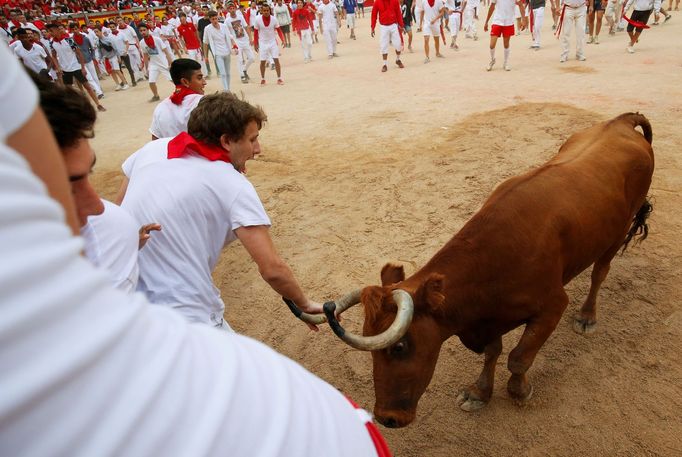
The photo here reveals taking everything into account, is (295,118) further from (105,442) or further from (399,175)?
(105,442)

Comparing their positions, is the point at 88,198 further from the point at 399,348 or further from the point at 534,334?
the point at 534,334

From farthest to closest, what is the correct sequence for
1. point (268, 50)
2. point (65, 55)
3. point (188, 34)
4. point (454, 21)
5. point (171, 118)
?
point (188, 34) → point (454, 21) → point (268, 50) → point (65, 55) → point (171, 118)

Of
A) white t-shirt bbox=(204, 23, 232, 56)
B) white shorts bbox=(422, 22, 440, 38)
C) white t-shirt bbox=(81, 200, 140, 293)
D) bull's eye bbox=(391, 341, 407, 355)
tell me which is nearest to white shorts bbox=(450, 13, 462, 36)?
white shorts bbox=(422, 22, 440, 38)

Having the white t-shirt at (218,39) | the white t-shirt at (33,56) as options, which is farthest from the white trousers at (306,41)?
the white t-shirt at (33,56)

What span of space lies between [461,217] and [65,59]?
564 inches

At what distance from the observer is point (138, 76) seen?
2158 centimetres

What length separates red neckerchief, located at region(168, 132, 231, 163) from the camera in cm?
251

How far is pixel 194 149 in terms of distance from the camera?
8.25 feet

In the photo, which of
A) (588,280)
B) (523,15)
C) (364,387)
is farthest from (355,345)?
→ (523,15)

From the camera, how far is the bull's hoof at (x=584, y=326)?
3.71m

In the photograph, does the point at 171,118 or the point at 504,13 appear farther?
the point at 504,13

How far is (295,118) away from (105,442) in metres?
10.3

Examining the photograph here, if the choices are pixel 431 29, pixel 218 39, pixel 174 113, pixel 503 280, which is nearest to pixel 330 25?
pixel 431 29

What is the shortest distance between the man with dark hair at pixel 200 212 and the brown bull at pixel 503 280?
24.3 inches
